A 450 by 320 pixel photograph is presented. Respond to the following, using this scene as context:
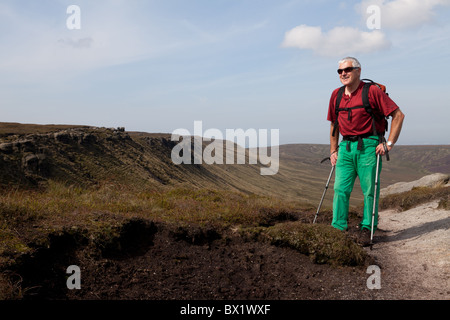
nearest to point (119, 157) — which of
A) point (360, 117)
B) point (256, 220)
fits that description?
point (256, 220)

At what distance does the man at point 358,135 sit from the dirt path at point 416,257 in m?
0.69

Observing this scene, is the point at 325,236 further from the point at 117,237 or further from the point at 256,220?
the point at 117,237

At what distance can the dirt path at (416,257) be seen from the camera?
4.08m

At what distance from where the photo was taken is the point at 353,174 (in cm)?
632

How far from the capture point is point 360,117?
236 inches

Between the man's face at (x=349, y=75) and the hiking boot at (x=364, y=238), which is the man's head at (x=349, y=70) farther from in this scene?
the hiking boot at (x=364, y=238)

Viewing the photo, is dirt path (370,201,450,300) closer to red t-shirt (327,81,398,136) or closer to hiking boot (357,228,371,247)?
hiking boot (357,228,371,247)

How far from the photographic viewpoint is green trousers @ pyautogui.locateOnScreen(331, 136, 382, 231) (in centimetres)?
604

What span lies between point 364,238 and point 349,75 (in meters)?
3.17

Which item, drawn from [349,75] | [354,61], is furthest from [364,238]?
[354,61]
